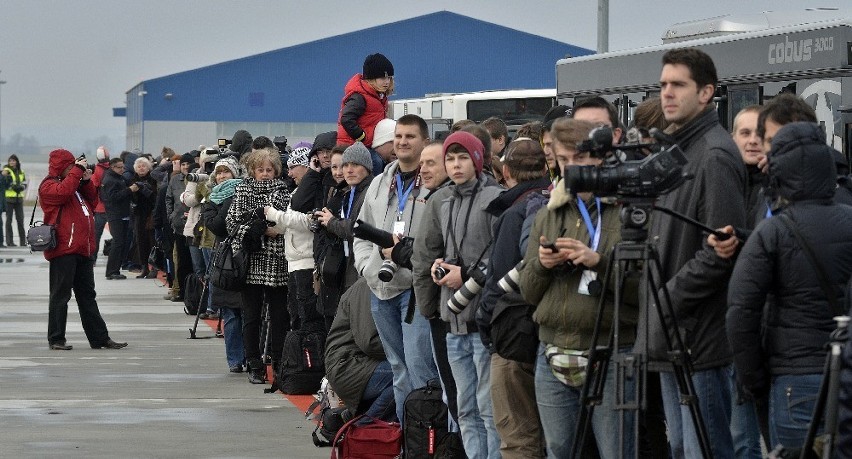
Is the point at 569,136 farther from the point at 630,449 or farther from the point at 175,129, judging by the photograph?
the point at 175,129

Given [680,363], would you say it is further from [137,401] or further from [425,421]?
[137,401]

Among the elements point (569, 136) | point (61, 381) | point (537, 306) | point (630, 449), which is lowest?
point (61, 381)

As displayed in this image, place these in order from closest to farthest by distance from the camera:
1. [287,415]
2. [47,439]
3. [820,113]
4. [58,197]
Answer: [47,439] → [287,415] → [820,113] → [58,197]

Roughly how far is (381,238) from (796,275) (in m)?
3.72

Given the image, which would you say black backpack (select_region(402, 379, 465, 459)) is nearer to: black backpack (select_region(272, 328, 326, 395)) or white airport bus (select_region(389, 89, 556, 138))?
black backpack (select_region(272, 328, 326, 395))

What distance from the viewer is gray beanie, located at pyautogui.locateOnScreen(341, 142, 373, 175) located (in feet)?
33.8

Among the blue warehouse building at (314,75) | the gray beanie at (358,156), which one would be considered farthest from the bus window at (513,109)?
the blue warehouse building at (314,75)

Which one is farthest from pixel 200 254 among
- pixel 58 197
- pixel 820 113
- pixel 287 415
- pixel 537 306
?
pixel 537 306

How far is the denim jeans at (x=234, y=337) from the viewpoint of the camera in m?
13.2

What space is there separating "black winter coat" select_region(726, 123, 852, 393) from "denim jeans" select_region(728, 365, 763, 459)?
1.86ft

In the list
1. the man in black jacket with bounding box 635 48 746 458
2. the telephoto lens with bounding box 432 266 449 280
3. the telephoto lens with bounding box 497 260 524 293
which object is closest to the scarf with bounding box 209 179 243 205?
the telephoto lens with bounding box 432 266 449 280

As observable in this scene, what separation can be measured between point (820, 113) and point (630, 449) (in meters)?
7.25

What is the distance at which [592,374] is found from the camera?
5.65 m

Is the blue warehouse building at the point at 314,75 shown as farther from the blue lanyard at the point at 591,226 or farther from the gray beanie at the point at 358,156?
the blue lanyard at the point at 591,226
